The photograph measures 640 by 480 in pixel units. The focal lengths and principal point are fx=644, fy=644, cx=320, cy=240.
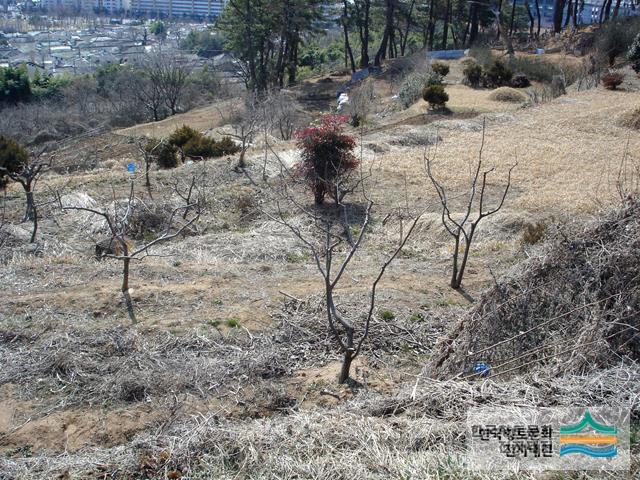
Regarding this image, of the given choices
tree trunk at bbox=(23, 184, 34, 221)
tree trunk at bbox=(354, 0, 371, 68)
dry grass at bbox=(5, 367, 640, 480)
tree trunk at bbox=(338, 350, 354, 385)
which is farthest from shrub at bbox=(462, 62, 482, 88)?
dry grass at bbox=(5, 367, 640, 480)

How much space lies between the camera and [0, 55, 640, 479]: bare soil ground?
11.9ft

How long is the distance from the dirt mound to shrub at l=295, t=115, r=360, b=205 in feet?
19.3

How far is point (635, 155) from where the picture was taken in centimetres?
1335

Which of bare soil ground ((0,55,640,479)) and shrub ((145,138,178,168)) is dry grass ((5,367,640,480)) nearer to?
bare soil ground ((0,55,640,479))

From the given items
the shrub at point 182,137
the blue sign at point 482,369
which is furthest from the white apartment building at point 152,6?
the blue sign at point 482,369

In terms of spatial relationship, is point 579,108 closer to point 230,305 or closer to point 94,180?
point 94,180

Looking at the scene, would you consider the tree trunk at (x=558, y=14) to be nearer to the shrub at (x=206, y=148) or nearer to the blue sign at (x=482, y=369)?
the shrub at (x=206, y=148)

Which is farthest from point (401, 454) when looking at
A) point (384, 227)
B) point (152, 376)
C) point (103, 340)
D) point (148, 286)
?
point (384, 227)

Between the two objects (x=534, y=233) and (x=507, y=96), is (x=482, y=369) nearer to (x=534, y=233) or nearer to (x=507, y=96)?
(x=534, y=233)

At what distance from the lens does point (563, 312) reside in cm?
463

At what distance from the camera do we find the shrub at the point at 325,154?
10695 mm

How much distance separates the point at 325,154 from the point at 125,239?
3.51 m

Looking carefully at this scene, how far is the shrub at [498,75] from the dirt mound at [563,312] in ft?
68.5

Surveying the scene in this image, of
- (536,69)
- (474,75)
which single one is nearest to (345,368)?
(474,75)
